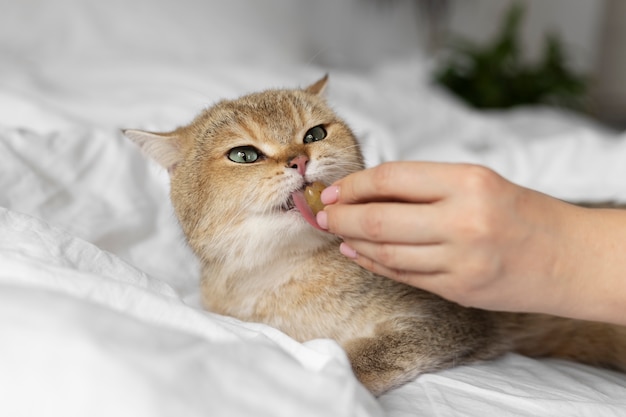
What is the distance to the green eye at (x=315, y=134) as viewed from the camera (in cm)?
137

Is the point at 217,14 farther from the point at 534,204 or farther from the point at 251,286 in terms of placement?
the point at 534,204

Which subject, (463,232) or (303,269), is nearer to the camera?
(463,232)

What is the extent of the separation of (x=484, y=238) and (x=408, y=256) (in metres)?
0.13

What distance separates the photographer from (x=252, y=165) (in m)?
1.26

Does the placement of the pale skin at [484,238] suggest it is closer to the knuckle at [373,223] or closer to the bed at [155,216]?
the knuckle at [373,223]

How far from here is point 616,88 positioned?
21.2 feet

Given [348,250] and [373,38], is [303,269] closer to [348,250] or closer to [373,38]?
[348,250]

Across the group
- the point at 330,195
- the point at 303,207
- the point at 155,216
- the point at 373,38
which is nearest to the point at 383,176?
the point at 330,195

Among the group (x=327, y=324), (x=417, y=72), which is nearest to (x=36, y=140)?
(x=327, y=324)

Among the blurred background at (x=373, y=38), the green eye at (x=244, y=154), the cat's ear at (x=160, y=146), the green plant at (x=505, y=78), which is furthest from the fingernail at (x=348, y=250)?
the green plant at (x=505, y=78)

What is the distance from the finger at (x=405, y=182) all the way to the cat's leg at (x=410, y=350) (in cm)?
37

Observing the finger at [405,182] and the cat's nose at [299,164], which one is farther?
the cat's nose at [299,164]

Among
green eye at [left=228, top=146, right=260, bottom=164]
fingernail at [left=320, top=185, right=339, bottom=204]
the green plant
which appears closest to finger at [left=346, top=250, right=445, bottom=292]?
fingernail at [left=320, top=185, right=339, bottom=204]

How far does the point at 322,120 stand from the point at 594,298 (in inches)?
29.1
